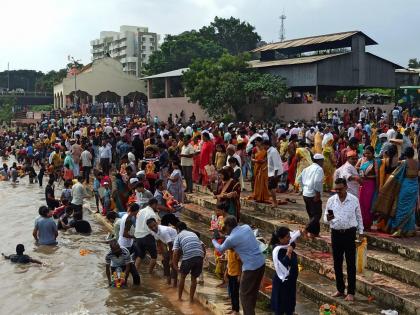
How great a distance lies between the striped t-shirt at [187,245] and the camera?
826 cm

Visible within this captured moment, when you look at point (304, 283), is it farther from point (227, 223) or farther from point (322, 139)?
point (322, 139)

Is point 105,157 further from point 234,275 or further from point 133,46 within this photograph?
point 133,46

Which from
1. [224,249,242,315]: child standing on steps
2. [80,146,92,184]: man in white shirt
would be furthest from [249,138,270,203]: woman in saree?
[80,146,92,184]: man in white shirt

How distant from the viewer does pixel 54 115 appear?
45750 millimetres

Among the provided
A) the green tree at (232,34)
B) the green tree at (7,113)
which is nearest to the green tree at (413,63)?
the green tree at (232,34)

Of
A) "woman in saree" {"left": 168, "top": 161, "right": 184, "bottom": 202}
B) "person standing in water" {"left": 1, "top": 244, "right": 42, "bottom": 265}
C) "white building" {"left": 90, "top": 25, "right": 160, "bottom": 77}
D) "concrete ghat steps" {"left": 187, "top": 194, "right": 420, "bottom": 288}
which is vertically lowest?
"person standing in water" {"left": 1, "top": 244, "right": 42, "bottom": 265}

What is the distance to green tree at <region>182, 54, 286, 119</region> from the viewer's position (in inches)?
1112

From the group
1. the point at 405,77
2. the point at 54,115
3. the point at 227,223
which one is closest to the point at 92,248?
the point at 227,223

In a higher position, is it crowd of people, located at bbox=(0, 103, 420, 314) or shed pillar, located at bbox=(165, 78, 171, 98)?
shed pillar, located at bbox=(165, 78, 171, 98)

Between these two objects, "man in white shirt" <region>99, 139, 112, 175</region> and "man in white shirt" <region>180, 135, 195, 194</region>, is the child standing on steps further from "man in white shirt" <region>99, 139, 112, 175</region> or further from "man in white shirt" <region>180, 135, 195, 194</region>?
"man in white shirt" <region>99, 139, 112, 175</region>

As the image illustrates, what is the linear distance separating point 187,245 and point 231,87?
67.6 ft

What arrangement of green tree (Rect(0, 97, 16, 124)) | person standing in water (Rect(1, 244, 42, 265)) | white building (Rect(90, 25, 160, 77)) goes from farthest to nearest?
white building (Rect(90, 25, 160, 77))
green tree (Rect(0, 97, 16, 124))
person standing in water (Rect(1, 244, 42, 265))

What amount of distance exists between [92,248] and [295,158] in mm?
5174

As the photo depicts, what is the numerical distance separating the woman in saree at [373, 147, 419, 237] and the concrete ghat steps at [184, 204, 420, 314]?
106 centimetres
